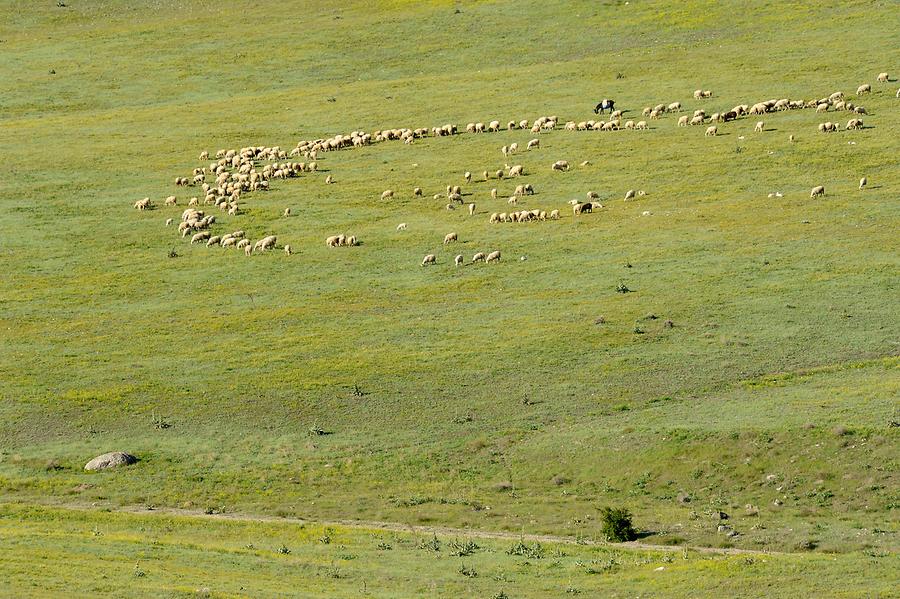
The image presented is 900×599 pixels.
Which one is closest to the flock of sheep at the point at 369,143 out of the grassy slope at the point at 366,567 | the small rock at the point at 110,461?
the small rock at the point at 110,461

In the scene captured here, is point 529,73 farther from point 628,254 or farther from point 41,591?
point 41,591

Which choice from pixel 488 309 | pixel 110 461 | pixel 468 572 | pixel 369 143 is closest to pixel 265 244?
pixel 488 309

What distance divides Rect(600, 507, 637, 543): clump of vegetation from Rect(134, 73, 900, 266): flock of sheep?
3329cm

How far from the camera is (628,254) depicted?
218ft

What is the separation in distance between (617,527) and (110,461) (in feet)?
61.3

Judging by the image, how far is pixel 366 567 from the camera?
120 ft

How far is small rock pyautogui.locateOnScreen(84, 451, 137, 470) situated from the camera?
47.8 metres

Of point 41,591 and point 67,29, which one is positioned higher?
point 67,29

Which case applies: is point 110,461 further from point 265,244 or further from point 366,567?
point 265,244

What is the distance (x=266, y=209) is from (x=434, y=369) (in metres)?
27.9

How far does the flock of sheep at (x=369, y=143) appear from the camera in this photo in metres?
73.8

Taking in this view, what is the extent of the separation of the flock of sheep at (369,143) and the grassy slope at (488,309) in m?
1.12

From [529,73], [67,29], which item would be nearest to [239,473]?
[529,73]

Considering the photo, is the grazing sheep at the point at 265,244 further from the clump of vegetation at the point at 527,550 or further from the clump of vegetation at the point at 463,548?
the clump of vegetation at the point at 527,550
